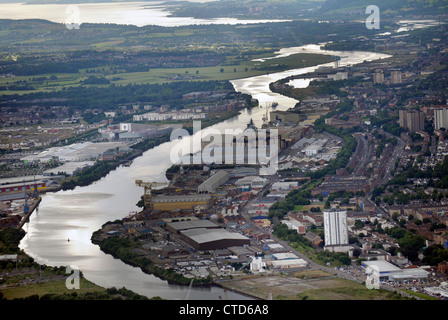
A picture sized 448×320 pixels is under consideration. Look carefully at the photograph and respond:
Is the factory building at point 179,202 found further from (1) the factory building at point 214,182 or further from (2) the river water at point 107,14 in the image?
(2) the river water at point 107,14

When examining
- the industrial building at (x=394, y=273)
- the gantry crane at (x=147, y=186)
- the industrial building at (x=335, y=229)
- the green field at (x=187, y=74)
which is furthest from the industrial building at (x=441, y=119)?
the green field at (x=187, y=74)

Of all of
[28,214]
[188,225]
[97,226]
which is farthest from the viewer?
[28,214]

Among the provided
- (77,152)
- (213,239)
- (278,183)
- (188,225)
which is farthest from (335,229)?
(77,152)

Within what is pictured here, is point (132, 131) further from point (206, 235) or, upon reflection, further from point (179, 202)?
point (206, 235)

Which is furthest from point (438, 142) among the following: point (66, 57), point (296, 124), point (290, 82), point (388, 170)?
point (66, 57)

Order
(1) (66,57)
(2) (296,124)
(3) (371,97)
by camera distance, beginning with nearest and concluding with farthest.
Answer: (2) (296,124), (3) (371,97), (1) (66,57)
